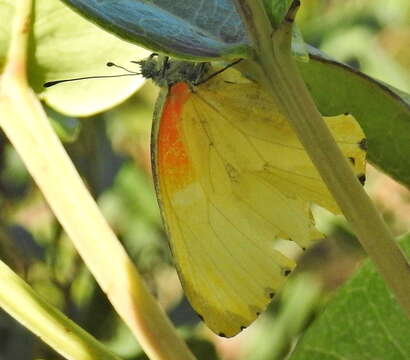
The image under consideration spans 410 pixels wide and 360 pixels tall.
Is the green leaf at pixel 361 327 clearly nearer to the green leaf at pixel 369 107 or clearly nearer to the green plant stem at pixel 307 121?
the green leaf at pixel 369 107

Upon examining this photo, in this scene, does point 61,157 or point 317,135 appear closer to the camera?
point 317,135

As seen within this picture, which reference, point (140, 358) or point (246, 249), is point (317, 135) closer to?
point (246, 249)

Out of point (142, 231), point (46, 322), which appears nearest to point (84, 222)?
point (46, 322)

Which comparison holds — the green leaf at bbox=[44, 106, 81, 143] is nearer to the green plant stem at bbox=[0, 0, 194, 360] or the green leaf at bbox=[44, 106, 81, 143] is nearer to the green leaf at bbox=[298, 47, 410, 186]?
the green plant stem at bbox=[0, 0, 194, 360]

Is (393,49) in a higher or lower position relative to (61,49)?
lower

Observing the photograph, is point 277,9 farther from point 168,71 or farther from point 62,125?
point 62,125

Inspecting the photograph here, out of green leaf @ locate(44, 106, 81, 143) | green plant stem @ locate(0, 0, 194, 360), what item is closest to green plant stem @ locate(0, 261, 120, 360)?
green plant stem @ locate(0, 0, 194, 360)

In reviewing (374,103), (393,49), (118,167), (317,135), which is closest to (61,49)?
(374,103)

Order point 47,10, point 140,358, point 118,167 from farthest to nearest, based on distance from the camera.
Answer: point 118,167, point 140,358, point 47,10
